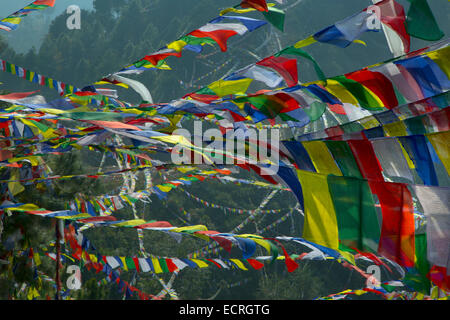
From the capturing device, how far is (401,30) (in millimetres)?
2271

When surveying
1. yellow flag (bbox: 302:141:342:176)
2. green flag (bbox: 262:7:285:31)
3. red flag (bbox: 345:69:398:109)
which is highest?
green flag (bbox: 262:7:285:31)

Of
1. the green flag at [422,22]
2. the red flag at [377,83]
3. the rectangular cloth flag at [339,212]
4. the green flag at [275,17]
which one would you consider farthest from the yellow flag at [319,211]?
the green flag at [275,17]

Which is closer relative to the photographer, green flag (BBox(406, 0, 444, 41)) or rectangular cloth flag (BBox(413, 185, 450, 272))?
rectangular cloth flag (BBox(413, 185, 450, 272))

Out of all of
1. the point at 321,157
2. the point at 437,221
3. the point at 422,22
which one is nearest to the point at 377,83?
the point at 422,22

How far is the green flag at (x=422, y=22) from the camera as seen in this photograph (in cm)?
207

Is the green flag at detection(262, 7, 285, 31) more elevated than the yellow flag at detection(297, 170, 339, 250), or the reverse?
the green flag at detection(262, 7, 285, 31)

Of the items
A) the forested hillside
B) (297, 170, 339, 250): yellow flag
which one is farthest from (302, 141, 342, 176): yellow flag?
the forested hillside

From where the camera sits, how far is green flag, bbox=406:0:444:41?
207cm

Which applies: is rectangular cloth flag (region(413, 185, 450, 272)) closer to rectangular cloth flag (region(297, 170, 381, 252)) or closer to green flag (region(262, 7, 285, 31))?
rectangular cloth flag (region(297, 170, 381, 252))

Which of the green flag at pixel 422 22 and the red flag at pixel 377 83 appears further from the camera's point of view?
the red flag at pixel 377 83

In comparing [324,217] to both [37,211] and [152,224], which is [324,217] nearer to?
[152,224]

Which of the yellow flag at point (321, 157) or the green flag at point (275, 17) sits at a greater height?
the green flag at point (275, 17)

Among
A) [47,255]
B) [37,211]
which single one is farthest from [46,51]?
[37,211]

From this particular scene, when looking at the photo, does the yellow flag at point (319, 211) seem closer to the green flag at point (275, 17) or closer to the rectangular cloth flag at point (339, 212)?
the rectangular cloth flag at point (339, 212)
